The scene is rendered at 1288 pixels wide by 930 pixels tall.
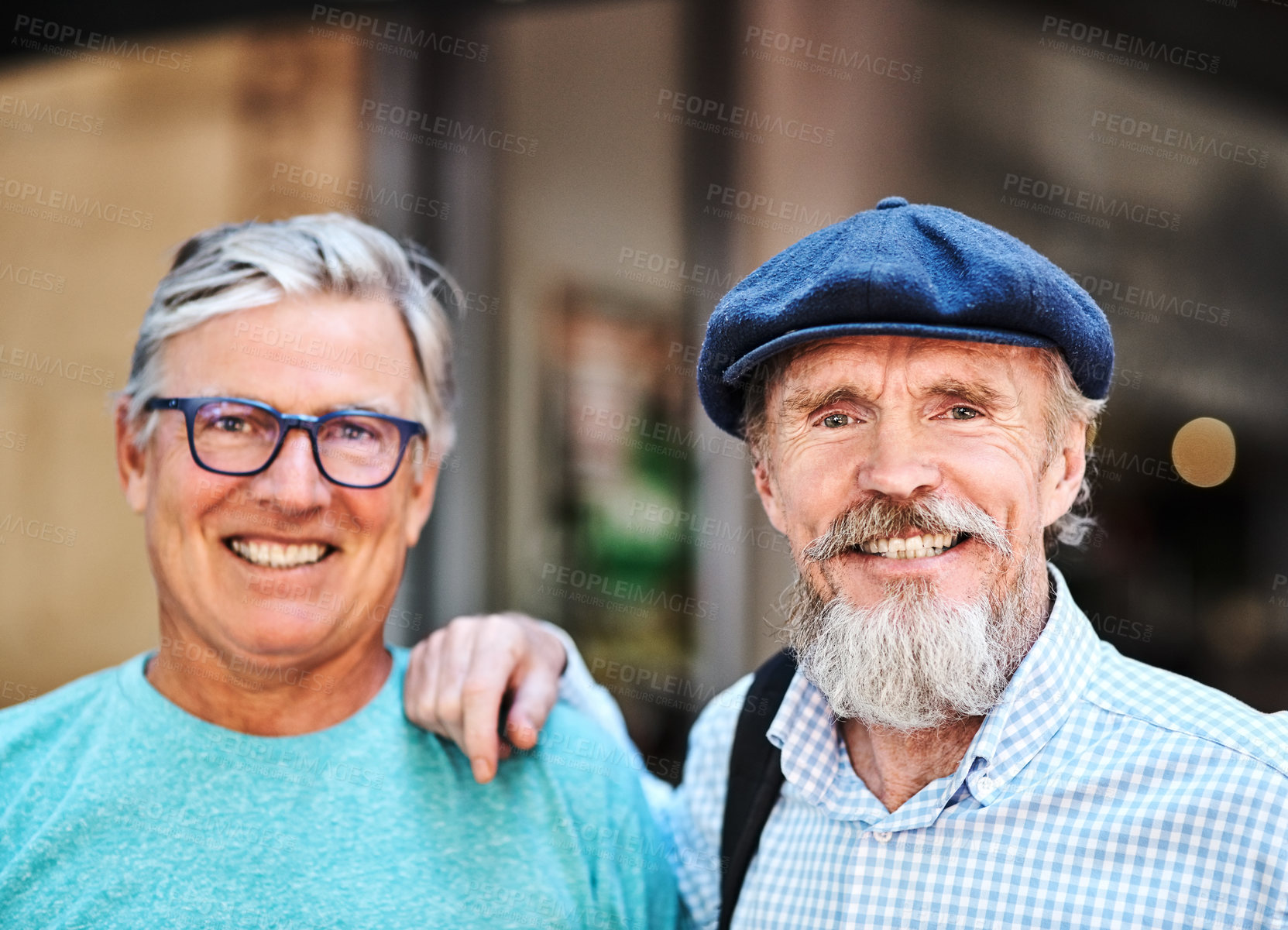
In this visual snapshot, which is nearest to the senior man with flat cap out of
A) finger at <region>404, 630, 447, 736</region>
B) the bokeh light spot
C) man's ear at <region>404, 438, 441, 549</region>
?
finger at <region>404, 630, 447, 736</region>

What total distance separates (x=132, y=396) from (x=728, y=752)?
1292 millimetres

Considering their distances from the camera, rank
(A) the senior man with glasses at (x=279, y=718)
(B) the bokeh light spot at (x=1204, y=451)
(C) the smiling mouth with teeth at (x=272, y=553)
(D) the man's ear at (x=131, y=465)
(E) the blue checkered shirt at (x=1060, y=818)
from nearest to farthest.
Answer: (E) the blue checkered shirt at (x=1060, y=818) → (A) the senior man with glasses at (x=279, y=718) → (C) the smiling mouth with teeth at (x=272, y=553) → (D) the man's ear at (x=131, y=465) → (B) the bokeh light spot at (x=1204, y=451)

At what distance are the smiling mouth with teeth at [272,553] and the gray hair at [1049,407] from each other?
0.78m

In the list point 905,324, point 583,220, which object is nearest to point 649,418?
point 583,220

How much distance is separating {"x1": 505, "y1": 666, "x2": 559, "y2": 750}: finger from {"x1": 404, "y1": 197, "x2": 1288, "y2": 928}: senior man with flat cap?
56 mm

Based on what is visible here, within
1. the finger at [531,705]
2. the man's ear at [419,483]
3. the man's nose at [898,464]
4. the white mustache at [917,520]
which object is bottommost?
the finger at [531,705]

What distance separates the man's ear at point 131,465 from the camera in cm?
191

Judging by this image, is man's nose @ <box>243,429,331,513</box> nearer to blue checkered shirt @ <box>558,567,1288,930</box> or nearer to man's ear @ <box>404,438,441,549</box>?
man's ear @ <box>404,438,441,549</box>

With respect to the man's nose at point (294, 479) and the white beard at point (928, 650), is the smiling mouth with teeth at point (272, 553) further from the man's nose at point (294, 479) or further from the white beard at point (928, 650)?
the white beard at point (928, 650)

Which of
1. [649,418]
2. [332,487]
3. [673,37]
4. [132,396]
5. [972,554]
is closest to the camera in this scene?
[972,554]

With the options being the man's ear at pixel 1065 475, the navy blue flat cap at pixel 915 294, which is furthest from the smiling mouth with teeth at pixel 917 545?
the navy blue flat cap at pixel 915 294

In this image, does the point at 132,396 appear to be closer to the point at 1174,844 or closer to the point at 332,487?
the point at 332,487

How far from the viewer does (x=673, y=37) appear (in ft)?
13.2

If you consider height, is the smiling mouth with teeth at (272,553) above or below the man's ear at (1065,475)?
below
